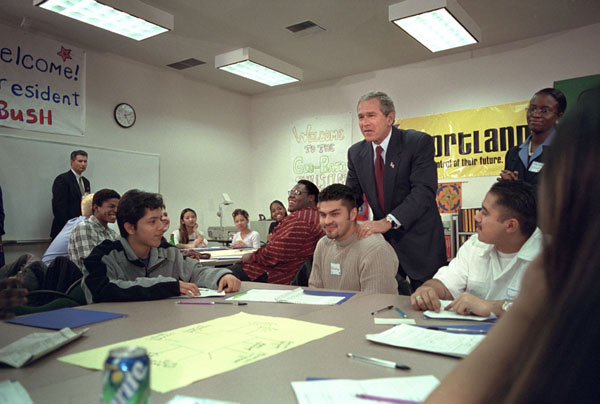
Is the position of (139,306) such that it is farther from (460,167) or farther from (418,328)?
(460,167)

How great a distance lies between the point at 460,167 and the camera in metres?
5.40

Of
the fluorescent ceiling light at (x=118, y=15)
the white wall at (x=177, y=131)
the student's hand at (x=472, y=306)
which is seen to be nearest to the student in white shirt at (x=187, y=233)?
the white wall at (x=177, y=131)

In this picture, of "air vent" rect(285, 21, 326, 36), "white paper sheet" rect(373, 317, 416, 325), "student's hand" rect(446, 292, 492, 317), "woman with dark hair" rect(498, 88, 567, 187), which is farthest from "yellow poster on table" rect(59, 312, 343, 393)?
"air vent" rect(285, 21, 326, 36)

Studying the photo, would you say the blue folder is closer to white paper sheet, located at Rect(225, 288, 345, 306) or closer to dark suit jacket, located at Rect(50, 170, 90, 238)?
white paper sheet, located at Rect(225, 288, 345, 306)

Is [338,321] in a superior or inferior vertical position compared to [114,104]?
inferior

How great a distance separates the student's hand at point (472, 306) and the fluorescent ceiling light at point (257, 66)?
4.32 metres

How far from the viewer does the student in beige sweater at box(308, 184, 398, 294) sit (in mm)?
2135

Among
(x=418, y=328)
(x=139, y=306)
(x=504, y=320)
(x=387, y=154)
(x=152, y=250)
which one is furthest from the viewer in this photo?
(x=387, y=154)

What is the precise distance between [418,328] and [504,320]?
0.73m

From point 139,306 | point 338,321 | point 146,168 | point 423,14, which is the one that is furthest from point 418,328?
point 146,168

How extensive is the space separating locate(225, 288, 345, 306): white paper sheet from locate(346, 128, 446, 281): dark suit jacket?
0.81 m

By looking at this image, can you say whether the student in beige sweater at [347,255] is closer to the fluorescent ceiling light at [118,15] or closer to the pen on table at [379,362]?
the pen on table at [379,362]

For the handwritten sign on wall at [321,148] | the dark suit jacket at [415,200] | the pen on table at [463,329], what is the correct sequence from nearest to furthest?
the pen on table at [463,329], the dark suit jacket at [415,200], the handwritten sign on wall at [321,148]

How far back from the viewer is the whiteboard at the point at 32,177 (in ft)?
15.2
